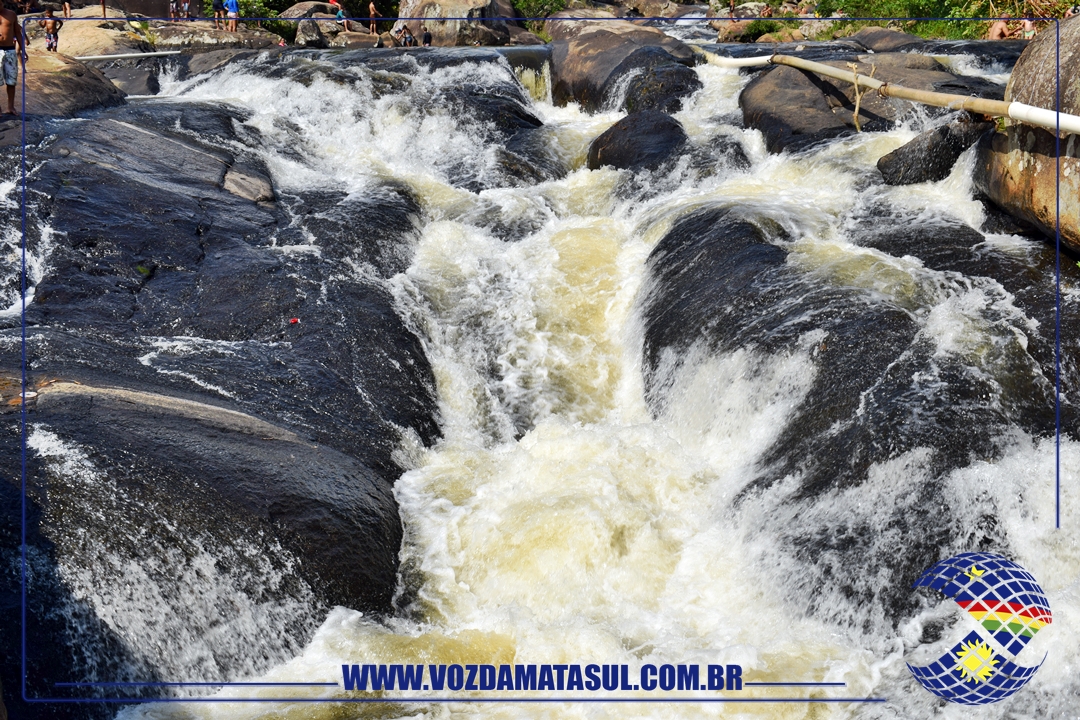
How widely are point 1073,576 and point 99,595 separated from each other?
503 cm

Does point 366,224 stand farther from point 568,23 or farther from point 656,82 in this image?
point 568,23

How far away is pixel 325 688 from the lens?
4633mm

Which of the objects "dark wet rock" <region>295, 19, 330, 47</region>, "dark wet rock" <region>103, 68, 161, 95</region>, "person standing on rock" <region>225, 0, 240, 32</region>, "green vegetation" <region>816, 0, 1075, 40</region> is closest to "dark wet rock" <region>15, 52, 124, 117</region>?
"dark wet rock" <region>103, 68, 161, 95</region>

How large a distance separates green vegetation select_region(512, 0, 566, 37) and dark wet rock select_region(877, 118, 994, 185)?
16.6m

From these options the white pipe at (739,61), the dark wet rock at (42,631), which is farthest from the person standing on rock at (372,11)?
the dark wet rock at (42,631)

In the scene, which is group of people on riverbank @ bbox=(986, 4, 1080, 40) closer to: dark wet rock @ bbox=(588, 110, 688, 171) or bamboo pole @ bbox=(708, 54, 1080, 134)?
bamboo pole @ bbox=(708, 54, 1080, 134)

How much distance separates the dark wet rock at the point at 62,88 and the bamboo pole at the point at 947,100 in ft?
31.8

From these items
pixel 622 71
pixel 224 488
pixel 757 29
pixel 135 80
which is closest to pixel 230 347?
pixel 224 488

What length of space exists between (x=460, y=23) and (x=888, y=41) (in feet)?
32.5

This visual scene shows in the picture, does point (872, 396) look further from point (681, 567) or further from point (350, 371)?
point (350, 371)

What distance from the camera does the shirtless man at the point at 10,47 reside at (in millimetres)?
9945

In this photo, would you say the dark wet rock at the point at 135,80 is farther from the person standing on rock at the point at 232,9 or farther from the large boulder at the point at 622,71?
the large boulder at the point at 622,71

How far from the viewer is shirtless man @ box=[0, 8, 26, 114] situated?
32.6ft

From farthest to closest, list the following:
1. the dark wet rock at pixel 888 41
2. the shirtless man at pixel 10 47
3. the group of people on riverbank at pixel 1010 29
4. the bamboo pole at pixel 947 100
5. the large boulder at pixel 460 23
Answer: the large boulder at pixel 460 23 → the group of people on riverbank at pixel 1010 29 → the dark wet rock at pixel 888 41 → the shirtless man at pixel 10 47 → the bamboo pole at pixel 947 100
